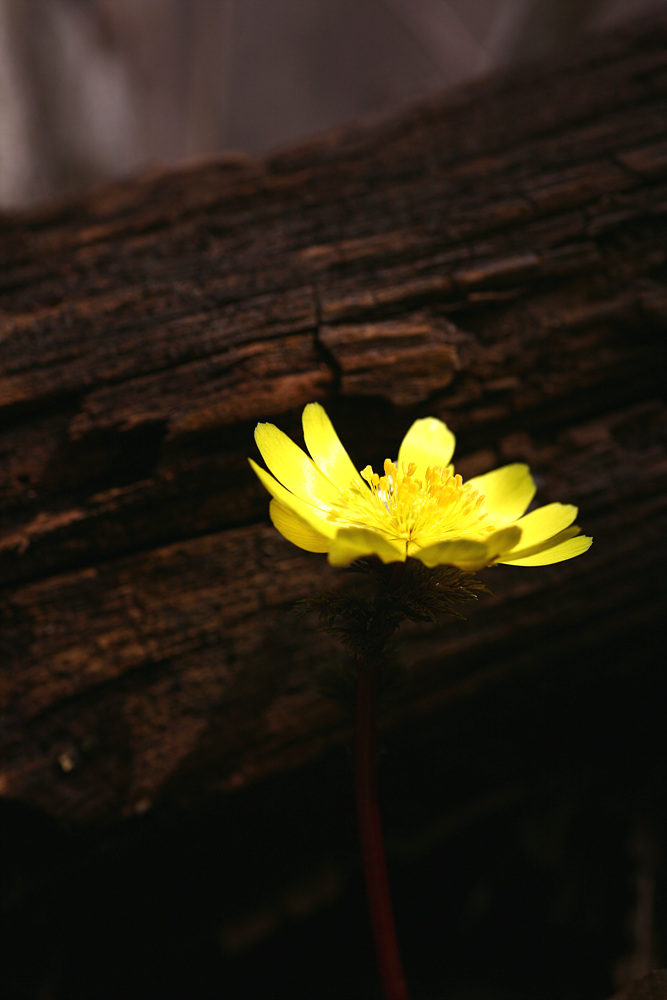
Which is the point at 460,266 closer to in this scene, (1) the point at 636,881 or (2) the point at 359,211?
(2) the point at 359,211

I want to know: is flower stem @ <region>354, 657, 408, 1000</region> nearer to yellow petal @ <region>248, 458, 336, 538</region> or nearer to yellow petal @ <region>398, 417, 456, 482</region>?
yellow petal @ <region>248, 458, 336, 538</region>

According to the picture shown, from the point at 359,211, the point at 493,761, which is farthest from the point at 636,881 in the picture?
the point at 359,211

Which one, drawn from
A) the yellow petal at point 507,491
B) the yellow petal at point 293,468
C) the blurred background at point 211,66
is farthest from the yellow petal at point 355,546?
the blurred background at point 211,66

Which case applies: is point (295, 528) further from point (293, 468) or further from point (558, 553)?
point (558, 553)

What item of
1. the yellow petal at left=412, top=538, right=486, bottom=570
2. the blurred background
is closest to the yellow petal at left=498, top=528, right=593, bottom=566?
the yellow petal at left=412, top=538, right=486, bottom=570

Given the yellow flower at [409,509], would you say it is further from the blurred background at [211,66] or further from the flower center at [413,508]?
the blurred background at [211,66]

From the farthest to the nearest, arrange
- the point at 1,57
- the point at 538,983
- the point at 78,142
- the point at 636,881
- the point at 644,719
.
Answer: the point at 78,142 → the point at 1,57 → the point at 644,719 → the point at 636,881 → the point at 538,983
